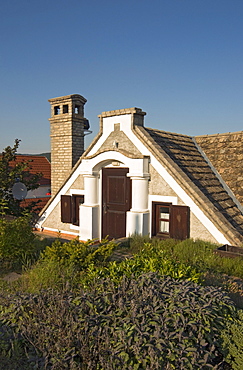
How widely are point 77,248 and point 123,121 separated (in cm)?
563

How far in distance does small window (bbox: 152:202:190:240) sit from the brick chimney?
4.97 meters

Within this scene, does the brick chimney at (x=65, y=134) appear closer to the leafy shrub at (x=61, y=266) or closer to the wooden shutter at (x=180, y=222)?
the wooden shutter at (x=180, y=222)

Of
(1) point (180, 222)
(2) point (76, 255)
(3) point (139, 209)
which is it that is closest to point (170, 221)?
(1) point (180, 222)

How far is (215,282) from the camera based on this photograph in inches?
223

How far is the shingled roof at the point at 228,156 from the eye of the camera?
10.9m

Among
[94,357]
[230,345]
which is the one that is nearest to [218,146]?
[230,345]

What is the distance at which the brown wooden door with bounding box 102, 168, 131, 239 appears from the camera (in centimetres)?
1081

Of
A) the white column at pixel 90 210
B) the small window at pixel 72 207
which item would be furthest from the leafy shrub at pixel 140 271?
the small window at pixel 72 207

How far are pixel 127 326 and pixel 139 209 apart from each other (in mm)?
6828

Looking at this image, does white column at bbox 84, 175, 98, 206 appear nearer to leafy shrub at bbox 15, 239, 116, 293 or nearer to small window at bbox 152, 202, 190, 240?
small window at bbox 152, 202, 190, 240

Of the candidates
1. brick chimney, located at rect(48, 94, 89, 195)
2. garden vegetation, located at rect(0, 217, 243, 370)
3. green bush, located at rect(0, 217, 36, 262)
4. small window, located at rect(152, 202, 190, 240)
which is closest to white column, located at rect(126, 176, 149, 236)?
small window, located at rect(152, 202, 190, 240)

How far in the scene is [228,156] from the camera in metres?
11.6

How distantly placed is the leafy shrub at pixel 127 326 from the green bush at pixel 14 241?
3002 mm

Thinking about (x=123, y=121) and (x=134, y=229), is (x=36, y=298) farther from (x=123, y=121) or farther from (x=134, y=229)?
(x=123, y=121)
